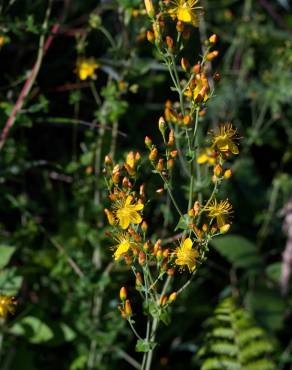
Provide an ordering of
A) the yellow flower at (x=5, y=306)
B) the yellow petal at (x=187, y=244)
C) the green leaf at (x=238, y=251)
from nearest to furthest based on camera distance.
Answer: the yellow petal at (x=187, y=244)
the yellow flower at (x=5, y=306)
the green leaf at (x=238, y=251)

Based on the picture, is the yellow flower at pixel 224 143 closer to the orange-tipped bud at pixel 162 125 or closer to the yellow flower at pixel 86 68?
the orange-tipped bud at pixel 162 125

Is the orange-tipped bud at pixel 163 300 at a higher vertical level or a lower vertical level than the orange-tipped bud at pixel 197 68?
lower

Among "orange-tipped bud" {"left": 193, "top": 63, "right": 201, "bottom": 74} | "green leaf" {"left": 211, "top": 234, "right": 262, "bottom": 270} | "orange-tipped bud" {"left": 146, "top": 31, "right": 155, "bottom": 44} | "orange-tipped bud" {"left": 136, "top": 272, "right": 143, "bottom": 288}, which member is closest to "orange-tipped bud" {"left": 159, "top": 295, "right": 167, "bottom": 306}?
"orange-tipped bud" {"left": 136, "top": 272, "right": 143, "bottom": 288}

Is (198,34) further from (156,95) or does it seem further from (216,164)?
(216,164)

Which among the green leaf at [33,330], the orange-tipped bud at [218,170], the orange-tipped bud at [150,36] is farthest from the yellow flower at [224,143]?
the green leaf at [33,330]

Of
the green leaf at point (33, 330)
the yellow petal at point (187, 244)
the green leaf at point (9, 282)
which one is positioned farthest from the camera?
the green leaf at point (33, 330)

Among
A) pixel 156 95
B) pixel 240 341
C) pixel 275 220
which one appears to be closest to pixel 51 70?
pixel 156 95

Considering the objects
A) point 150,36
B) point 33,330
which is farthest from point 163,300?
point 33,330

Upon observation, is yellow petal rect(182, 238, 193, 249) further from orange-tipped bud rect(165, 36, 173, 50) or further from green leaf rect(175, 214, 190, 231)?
orange-tipped bud rect(165, 36, 173, 50)
